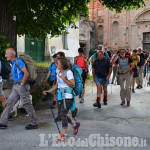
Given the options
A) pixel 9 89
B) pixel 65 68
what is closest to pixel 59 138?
pixel 65 68

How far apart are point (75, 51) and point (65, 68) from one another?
1703 centimetres

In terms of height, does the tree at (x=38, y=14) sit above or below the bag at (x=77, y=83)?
above

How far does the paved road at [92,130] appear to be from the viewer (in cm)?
430

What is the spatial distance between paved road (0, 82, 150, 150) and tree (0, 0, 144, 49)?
113 inches

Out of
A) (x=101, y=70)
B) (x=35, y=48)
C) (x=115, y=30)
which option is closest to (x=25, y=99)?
(x=101, y=70)

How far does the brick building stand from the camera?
1275 inches

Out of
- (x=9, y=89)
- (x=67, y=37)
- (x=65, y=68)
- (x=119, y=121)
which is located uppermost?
(x=67, y=37)

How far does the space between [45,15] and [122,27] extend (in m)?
26.3

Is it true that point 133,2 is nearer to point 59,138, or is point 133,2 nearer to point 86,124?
point 86,124

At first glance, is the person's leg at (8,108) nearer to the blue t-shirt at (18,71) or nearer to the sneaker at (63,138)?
the blue t-shirt at (18,71)

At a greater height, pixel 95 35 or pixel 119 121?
pixel 95 35

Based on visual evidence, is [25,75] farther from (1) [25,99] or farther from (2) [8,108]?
(2) [8,108]

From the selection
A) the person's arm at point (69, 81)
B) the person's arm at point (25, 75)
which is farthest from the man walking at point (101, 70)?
the person's arm at point (69, 81)

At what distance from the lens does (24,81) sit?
523 centimetres
